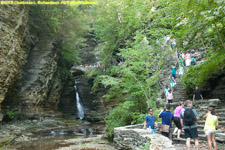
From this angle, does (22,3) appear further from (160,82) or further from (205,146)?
(205,146)

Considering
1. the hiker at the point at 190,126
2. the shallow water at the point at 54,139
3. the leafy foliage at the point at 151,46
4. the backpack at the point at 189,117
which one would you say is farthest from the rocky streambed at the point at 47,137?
the backpack at the point at 189,117

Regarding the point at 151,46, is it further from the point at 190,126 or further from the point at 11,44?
the point at 11,44

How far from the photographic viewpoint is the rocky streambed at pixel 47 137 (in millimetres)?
14062

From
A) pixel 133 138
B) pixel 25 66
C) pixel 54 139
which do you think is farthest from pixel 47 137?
pixel 133 138

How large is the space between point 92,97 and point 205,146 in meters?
27.6

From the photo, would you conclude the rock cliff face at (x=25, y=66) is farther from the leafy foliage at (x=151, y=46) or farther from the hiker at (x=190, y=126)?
the hiker at (x=190, y=126)

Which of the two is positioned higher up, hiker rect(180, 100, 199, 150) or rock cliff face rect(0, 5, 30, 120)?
rock cliff face rect(0, 5, 30, 120)

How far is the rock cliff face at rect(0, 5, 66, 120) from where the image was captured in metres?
17.8

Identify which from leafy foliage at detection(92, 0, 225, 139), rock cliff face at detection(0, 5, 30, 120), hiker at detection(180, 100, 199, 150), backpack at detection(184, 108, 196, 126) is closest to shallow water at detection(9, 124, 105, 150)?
leafy foliage at detection(92, 0, 225, 139)

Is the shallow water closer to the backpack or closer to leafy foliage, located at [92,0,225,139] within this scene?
leafy foliage, located at [92,0,225,139]

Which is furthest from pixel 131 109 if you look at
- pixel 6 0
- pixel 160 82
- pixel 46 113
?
pixel 6 0

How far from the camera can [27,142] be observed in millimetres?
15430

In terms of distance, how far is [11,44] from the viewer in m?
18.4

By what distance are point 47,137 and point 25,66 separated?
10.5 m
